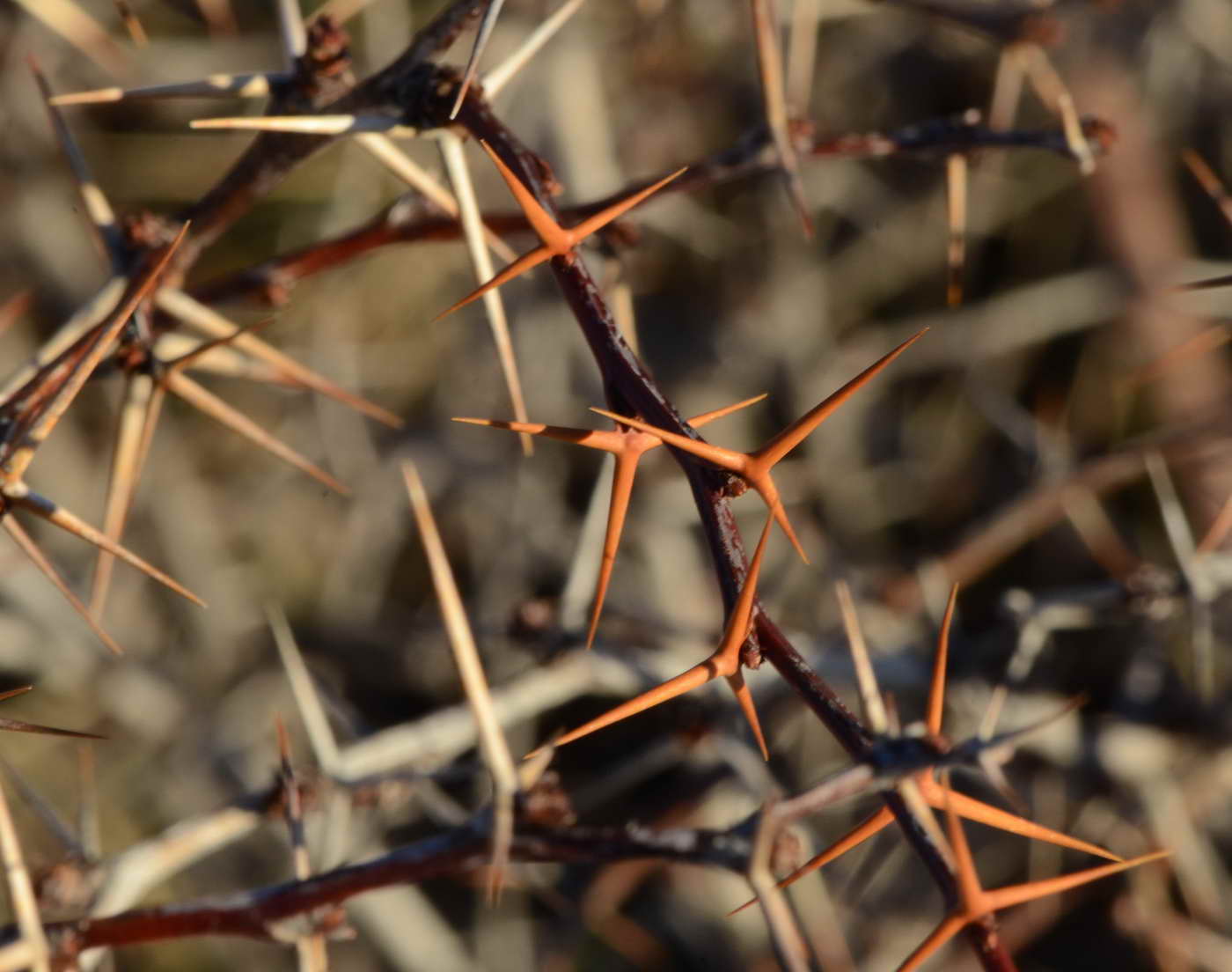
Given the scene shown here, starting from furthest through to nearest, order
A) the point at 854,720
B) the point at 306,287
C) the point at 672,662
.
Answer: the point at 306,287, the point at 672,662, the point at 854,720

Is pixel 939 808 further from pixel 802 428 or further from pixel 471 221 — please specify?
pixel 471 221

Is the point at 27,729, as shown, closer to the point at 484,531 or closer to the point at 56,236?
the point at 484,531

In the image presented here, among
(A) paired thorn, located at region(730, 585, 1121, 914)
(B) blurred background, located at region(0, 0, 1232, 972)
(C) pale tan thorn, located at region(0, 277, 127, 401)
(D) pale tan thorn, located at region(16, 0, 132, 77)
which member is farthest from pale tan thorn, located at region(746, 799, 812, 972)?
(D) pale tan thorn, located at region(16, 0, 132, 77)

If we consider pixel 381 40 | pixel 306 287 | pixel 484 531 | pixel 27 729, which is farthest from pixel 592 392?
pixel 27 729

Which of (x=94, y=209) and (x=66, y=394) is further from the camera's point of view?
(x=94, y=209)

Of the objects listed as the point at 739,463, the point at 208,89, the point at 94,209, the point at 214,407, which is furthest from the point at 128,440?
the point at 739,463

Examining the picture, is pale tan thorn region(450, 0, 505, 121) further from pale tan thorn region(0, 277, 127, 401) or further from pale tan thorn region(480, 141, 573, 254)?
pale tan thorn region(0, 277, 127, 401)
